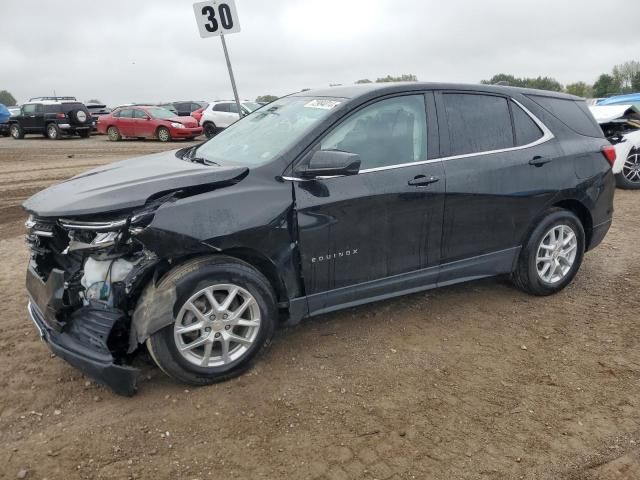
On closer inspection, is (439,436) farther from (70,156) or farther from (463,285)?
(70,156)

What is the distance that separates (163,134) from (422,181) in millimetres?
18982

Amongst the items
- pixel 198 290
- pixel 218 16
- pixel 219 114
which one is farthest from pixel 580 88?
pixel 198 290

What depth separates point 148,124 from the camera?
2125 centimetres

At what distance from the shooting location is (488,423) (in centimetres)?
298

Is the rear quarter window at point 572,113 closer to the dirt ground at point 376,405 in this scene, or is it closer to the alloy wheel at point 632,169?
the dirt ground at point 376,405

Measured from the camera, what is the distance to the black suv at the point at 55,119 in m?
23.2

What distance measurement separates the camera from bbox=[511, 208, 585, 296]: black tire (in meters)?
4.46

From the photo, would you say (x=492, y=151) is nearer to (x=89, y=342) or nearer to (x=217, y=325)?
(x=217, y=325)

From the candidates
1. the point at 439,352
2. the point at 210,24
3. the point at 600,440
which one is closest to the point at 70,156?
the point at 210,24

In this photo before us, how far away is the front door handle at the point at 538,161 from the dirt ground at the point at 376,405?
1.18m

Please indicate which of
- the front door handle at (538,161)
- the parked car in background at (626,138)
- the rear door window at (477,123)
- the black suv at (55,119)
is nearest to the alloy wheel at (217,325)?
the rear door window at (477,123)

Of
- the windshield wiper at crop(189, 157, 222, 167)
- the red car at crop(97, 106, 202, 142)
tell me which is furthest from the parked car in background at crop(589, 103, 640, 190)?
the red car at crop(97, 106, 202, 142)

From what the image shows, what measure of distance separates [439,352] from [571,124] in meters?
2.42

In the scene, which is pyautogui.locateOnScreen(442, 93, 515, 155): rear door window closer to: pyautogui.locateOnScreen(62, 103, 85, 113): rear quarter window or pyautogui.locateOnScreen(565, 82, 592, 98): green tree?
pyautogui.locateOnScreen(62, 103, 85, 113): rear quarter window
